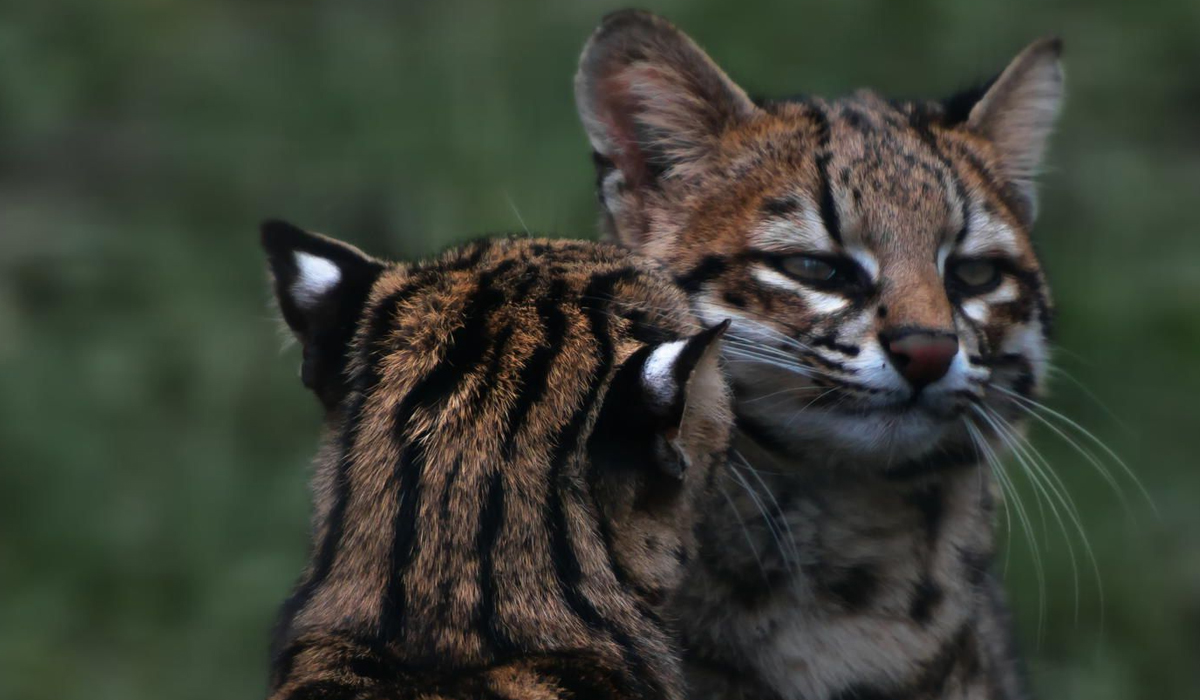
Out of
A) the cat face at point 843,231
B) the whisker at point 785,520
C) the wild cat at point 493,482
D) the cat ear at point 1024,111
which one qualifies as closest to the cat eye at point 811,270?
the cat face at point 843,231

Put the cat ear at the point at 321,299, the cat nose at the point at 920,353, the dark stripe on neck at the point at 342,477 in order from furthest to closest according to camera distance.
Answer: the cat nose at the point at 920,353
the cat ear at the point at 321,299
the dark stripe on neck at the point at 342,477

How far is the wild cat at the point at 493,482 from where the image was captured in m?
4.29

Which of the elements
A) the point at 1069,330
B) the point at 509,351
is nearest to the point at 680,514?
the point at 509,351

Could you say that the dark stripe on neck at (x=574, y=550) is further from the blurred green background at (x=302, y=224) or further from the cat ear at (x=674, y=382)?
the blurred green background at (x=302, y=224)

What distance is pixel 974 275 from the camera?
5.95 metres

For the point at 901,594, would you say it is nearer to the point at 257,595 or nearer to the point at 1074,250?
the point at 257,595

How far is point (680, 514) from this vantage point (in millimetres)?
4715

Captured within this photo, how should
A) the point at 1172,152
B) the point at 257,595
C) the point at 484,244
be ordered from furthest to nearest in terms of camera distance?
the point at 1172,152, the point at 257,595, the point at 484,244

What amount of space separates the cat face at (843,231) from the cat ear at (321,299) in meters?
1.26

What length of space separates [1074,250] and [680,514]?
21.0 feet

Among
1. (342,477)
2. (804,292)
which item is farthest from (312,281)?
(804,292)

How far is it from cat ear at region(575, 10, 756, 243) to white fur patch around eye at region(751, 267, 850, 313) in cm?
66

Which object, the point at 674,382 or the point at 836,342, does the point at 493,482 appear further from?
the point at 836,342

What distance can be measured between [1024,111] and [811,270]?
4.64ft
